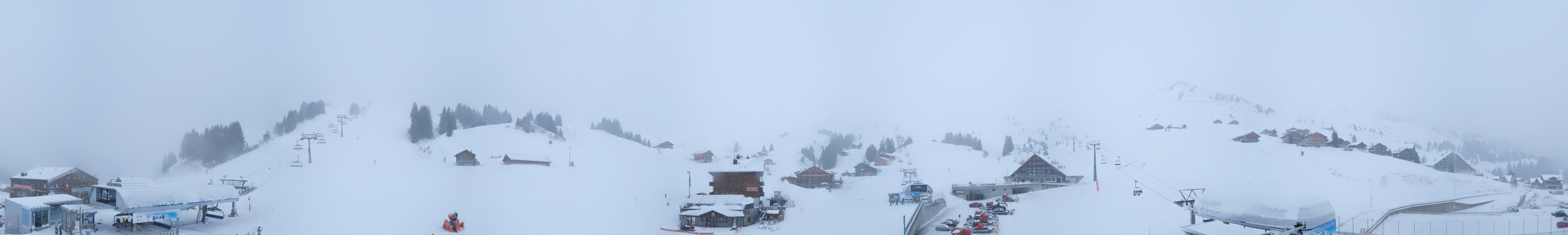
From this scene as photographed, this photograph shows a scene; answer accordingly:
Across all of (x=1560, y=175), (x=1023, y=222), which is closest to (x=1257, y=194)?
(x=1023, y=222)

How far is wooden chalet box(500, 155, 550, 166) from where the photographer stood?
73.3ft

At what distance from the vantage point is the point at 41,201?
12.5 meters

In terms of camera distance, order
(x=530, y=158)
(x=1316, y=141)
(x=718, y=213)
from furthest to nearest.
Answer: (x=1316, y=141) < (x=530, y=158) < (x=718, y=213)

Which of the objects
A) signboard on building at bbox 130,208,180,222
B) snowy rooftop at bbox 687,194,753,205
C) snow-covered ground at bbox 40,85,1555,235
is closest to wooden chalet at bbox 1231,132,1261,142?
snow-covered ground at bbox 40,85,1555,235

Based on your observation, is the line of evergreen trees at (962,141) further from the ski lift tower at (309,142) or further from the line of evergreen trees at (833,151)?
the ski lift tower at (309,142)

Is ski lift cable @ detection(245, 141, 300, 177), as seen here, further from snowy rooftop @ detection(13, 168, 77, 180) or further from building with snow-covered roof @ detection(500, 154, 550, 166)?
building with snow-covered roof @ detection(500, 154, 550, 166)

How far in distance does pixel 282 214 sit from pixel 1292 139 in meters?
36.4

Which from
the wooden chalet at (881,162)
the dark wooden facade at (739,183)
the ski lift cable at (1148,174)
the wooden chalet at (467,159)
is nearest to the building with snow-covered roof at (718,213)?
the dark wooden facade at (739,183)

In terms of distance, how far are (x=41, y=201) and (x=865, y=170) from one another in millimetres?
24499

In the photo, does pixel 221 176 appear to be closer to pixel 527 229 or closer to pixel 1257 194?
pixel 527 229

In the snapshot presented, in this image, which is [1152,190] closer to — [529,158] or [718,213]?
[718,213]

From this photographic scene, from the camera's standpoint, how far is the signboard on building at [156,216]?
1215 centimetres

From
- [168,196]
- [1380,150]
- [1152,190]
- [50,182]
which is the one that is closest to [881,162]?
[1152,190]

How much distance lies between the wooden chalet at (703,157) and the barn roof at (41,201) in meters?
18.4
